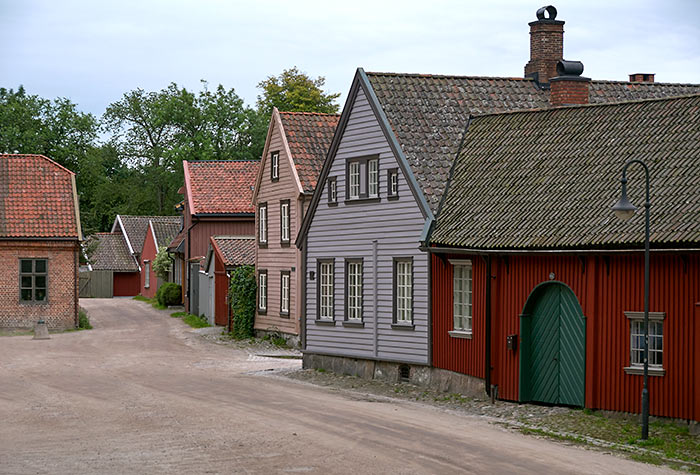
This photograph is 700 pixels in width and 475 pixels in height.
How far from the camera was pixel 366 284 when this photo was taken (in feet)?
93.2

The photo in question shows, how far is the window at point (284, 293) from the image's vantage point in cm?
3859

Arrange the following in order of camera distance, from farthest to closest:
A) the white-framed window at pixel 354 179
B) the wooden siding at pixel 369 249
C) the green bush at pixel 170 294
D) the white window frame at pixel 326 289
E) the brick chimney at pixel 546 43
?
the green bush at pixel 170 294
the brick chimney at pixel 546 43
the white window frame at pixel 326 289
the white-framed window at pixel 354 179
the wooden siding at pixel 369 249

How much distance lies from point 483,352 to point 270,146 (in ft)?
60.1

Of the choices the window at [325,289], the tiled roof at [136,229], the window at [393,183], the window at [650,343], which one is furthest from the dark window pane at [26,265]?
the tiled roof at [136,229]

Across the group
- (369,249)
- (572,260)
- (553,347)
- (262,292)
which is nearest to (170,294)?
(262,292)

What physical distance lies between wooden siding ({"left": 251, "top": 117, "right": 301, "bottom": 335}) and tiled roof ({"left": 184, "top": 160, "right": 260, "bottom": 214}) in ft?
33.2

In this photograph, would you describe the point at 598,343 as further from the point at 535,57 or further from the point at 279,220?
the point at 279,220

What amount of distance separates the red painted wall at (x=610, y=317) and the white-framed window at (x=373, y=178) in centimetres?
506

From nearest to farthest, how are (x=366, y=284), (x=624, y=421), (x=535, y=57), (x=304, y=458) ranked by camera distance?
(x=304, y=458), (x=624, y=421), (x=366, y=284), (x=535, y=57)

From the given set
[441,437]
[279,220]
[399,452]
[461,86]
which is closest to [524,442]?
[441,437]

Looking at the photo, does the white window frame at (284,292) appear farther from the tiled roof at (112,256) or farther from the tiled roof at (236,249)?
the tiled roof at (112,256)

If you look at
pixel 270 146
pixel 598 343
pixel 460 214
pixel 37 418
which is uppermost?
pixel 270 146

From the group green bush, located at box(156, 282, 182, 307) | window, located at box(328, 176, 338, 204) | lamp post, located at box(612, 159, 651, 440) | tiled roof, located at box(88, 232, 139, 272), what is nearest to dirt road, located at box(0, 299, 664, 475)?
lamp post, located at box(612, 159, 651, 440)

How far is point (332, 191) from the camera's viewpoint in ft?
99.0
